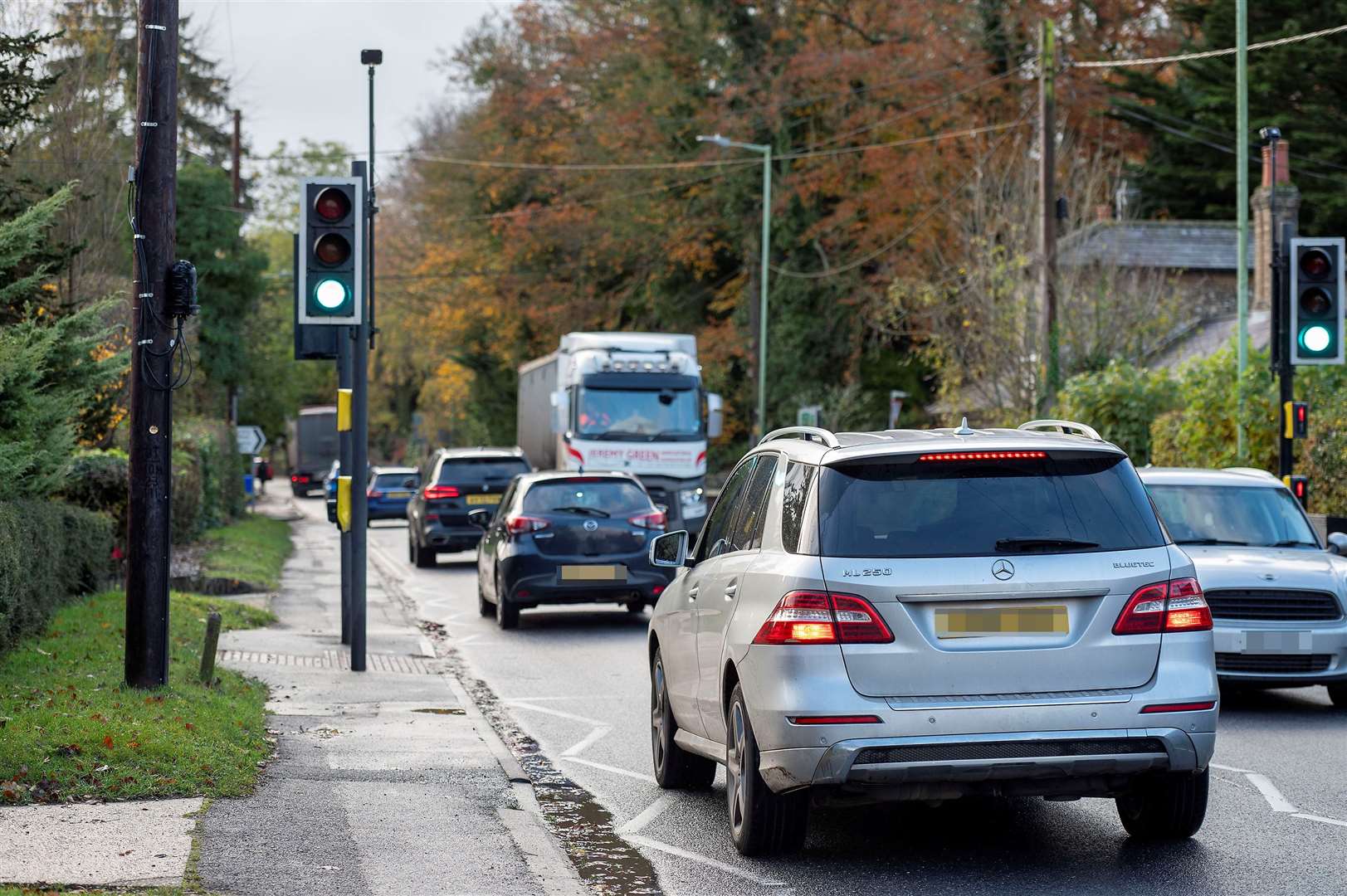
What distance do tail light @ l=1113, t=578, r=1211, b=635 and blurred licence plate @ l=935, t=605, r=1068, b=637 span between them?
0.84 feet

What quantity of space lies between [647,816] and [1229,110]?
40703 millimetres

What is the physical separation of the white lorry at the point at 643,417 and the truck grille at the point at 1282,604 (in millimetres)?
18412

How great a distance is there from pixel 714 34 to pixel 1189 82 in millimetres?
12946

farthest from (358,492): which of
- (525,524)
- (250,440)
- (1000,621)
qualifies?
(250,440)

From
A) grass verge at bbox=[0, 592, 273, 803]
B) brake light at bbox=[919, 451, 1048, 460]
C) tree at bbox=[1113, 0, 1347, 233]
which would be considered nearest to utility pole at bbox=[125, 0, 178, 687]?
grass verge at bbox=[0, 592, 273, 803]

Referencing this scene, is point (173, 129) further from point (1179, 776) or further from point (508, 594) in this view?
point (508, 594)

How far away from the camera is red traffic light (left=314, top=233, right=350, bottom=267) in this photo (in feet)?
42.3

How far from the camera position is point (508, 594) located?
1822 cm

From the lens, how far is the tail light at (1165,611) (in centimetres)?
689

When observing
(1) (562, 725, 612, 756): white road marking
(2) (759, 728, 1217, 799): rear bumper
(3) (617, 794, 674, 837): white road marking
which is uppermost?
(2) (759, 728, 1217, 799): rear bumper

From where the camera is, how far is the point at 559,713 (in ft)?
40.2

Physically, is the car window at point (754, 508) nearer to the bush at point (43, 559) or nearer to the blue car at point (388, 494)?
the bush at point (43, 559)

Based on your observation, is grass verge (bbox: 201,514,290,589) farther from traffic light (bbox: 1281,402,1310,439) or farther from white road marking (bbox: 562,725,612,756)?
traffic light (bbox: 1281,402,1310,439)

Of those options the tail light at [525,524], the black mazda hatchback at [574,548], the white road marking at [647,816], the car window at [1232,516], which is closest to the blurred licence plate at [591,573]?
the black mazda hatchback at [574,548]
